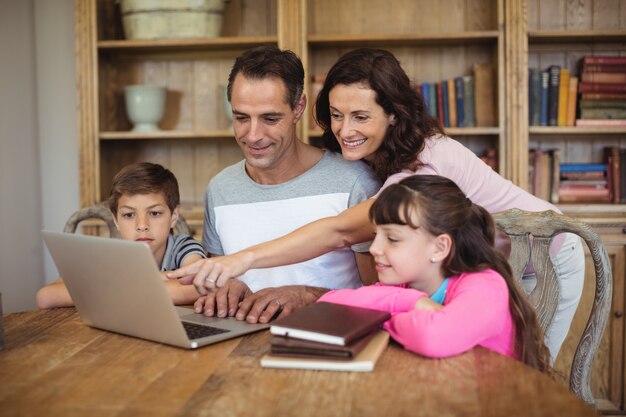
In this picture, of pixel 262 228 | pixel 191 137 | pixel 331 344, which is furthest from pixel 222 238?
pixel 191 137

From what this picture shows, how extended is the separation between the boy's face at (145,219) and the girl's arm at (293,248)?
1.38 feet

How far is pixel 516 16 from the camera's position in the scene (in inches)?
123

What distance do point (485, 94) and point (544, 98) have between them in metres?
0.26

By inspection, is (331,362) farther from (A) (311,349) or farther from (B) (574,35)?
(B) (574,35)

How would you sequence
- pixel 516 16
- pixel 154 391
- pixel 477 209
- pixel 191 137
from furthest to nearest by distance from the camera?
pixel 191 137 < pixel 516 16 < pixel 477 209 < pixel 154 391

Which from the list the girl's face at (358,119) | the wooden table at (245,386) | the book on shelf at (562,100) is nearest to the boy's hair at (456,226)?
the wooden table at (245,386)

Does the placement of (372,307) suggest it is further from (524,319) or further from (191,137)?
(191,137)

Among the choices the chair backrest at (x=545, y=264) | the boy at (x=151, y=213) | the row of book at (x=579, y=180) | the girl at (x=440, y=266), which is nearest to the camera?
the girl at (x=440, y=266)

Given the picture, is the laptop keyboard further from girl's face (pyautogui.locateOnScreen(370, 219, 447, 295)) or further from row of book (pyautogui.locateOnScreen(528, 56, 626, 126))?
row of book (pyautogui.locateOnScreen(528, 56, 626, 126))

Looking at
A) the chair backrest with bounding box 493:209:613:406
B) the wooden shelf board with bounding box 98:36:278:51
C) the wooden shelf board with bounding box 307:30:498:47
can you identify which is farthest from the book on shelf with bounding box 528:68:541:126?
the chair backrest with bounding box 493:209:613:406

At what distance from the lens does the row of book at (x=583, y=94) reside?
322 centimetres

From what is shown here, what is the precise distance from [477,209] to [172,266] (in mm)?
925

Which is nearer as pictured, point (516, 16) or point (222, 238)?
point (222, 238)

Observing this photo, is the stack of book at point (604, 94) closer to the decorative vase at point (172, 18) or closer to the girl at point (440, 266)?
the decorative vase at point (172, 18)
